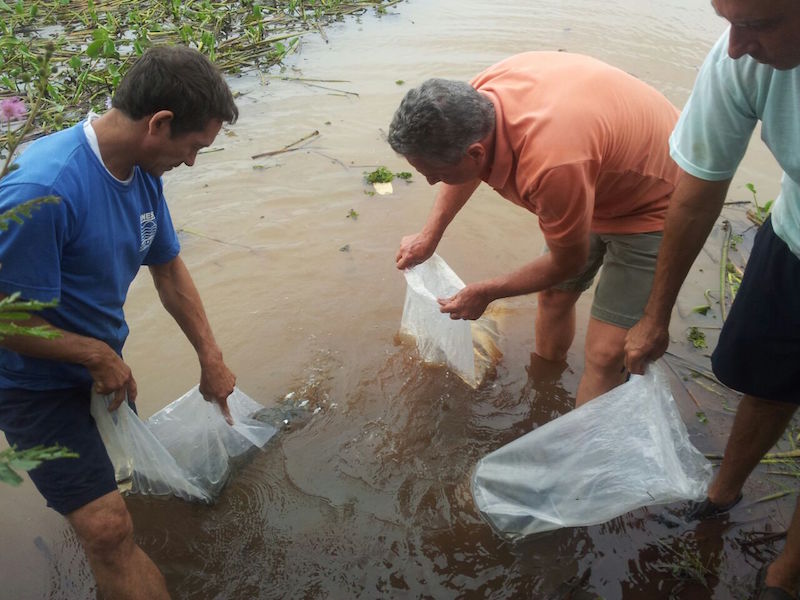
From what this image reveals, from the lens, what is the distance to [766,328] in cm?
190

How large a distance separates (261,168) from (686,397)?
330cm

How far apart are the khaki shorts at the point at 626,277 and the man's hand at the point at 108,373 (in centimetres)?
170

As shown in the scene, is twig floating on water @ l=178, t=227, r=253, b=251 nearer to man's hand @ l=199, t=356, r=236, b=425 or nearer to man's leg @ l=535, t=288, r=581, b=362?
man's hand @ l=199, t=356, r=236, b=425

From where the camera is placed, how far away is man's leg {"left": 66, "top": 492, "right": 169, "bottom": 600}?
183 centimetres

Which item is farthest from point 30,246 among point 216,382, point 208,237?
point 208,237

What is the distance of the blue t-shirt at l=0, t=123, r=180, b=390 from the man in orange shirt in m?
0.85

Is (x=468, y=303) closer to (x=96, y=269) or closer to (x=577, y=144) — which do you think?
(x=577, y=144)

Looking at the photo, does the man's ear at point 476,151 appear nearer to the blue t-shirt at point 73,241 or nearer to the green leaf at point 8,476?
the blue t-shirt at point 73,241

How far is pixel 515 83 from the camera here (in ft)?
6.85

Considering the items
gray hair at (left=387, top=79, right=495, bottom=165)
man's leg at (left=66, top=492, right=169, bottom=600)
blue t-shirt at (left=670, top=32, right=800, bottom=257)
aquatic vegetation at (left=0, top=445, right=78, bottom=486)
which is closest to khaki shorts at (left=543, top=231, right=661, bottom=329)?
blue t-shirt at (left=670, top=32, right=800, bottom=257)

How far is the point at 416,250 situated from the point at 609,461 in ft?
3.94

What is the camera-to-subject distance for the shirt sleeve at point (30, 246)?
155 centimetres

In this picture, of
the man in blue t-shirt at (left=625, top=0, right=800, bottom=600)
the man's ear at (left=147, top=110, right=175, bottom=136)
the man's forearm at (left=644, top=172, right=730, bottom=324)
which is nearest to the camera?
the man in blue t-shirt at (left=625, top=0, right=800, bottom=600)

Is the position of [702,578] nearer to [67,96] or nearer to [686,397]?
[686,397]
